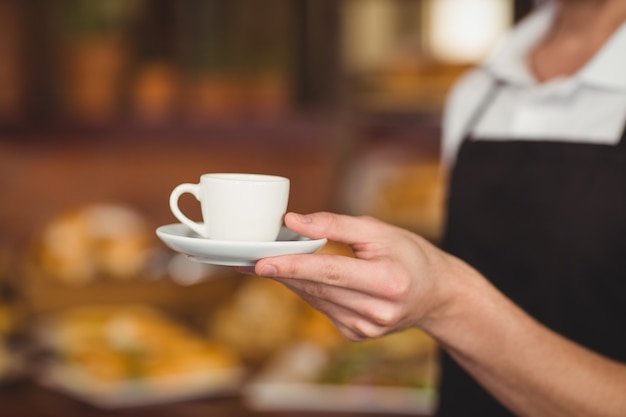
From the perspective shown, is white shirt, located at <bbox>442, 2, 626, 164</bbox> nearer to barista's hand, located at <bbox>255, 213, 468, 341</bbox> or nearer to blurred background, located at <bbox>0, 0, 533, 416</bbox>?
barista's hand, located at <bbox>255, 213, 468, 341</bbox>

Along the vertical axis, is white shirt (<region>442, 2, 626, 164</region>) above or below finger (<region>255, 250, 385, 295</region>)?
above

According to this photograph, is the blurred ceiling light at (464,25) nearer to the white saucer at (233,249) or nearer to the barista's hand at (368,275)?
the barista's hand at (368,275)

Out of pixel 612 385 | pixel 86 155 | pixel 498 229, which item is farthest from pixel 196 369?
pixel 86 155

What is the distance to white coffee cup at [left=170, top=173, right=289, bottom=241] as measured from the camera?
102cm

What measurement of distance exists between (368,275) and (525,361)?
316mm

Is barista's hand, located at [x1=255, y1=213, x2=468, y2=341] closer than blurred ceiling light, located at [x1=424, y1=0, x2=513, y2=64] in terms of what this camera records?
Yes

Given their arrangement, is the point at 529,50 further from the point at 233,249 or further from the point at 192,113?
the point at 192,113

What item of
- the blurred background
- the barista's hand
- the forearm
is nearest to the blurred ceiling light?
the blurred background

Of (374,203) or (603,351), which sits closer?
(603,351)

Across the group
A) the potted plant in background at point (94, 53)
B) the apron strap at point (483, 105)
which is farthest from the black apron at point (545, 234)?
the potted plant in background at point (94, 53)

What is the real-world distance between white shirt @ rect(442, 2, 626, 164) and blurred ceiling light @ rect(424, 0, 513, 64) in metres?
1.93

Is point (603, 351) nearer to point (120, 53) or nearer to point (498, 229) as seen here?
point (498, 229)

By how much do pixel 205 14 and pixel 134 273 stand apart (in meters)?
1.07

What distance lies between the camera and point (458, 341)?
1.16 metres
